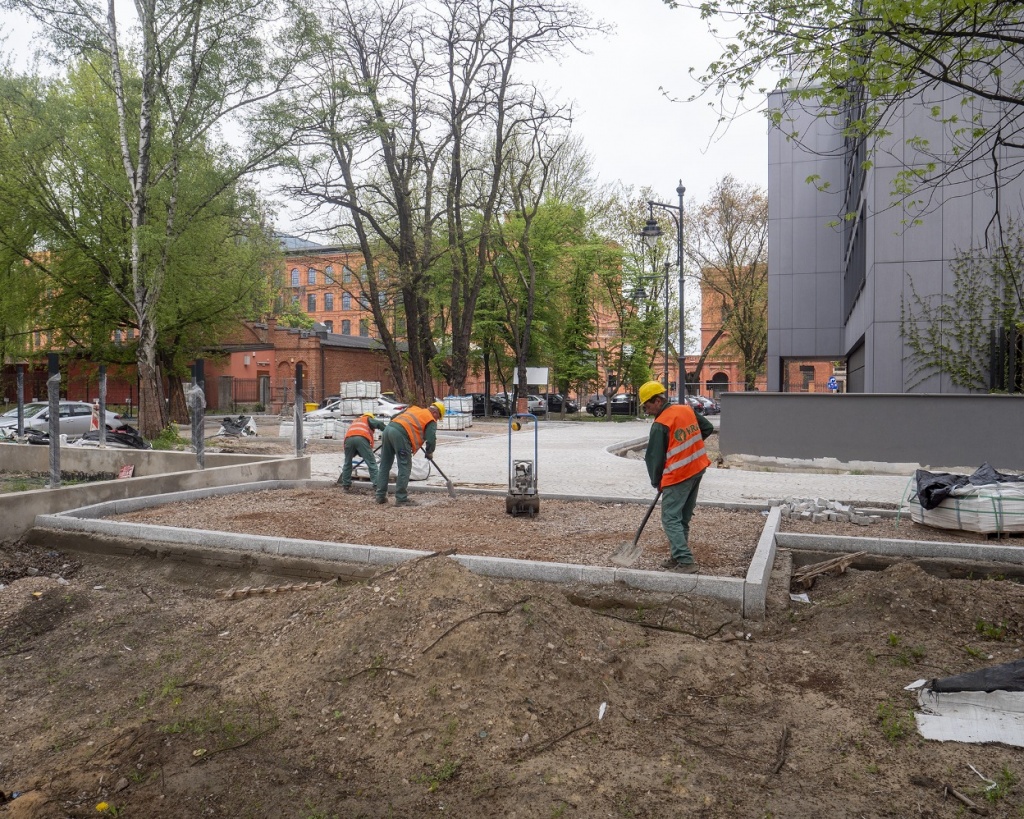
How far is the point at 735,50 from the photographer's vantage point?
6.32 m

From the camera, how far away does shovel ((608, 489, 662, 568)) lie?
22.2 ft

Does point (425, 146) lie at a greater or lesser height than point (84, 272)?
greater

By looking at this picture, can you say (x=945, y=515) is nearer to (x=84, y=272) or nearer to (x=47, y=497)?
(x=47, y=497)

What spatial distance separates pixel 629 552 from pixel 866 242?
13.6m

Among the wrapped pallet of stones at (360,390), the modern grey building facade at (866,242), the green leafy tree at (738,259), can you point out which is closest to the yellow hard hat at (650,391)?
the modern grey building facade at (866,242)

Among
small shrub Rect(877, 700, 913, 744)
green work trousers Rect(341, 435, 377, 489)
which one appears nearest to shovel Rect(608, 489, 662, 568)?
small shrub Rect(877, 700, 913, 744)

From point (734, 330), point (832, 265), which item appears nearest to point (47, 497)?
point (832, 265)

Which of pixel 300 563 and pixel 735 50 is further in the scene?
pixel 300 563

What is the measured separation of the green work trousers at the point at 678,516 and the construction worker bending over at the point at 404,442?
415 centimetres

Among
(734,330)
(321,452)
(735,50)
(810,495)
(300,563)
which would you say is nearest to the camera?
(735,50)

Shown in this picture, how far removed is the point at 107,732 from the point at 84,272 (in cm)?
2630

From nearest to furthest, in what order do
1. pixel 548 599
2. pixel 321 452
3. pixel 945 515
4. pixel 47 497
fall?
pixel 548 599
pixel 945 515
pixel 47 497
pixel 321 452

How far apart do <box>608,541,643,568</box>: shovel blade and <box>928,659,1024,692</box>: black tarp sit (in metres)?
2.87

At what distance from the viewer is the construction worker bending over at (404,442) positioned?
9883mm
